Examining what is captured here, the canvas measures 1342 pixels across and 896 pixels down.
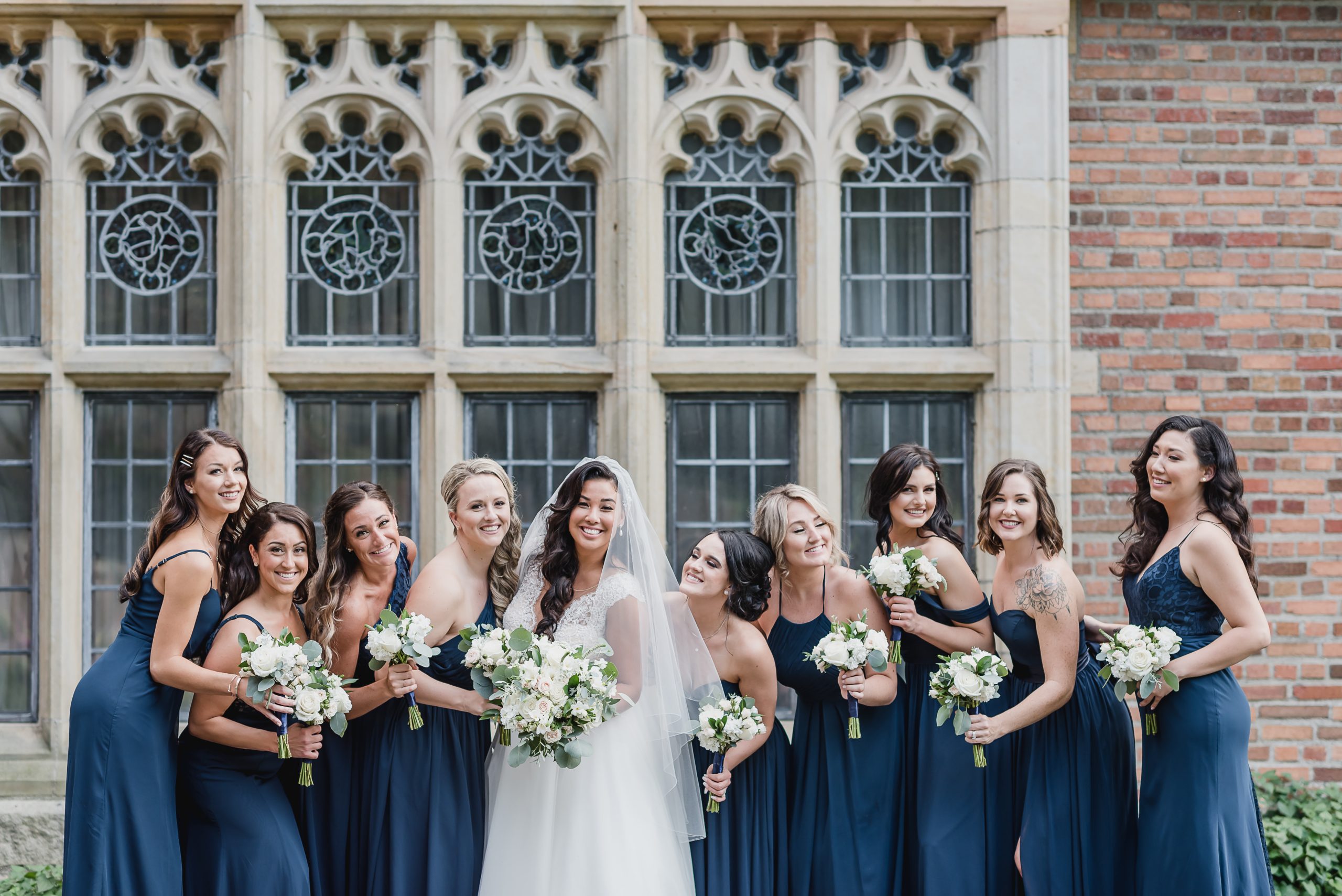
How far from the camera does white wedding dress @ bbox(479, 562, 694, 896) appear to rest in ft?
13.3

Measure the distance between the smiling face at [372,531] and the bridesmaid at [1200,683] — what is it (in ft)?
8.59

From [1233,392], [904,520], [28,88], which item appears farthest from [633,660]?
[28,88]

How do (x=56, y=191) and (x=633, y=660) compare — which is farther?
(x=56, y=191)

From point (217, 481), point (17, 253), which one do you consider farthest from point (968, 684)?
point (17, 253)

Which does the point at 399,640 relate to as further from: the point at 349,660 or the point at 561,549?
the point at 561,549

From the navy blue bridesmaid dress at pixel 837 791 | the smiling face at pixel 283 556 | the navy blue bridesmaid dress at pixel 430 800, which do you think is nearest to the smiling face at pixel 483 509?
the navy blue bridesmaid dress at pixel 430 800

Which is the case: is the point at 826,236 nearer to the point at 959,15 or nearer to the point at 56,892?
the point at 959,15

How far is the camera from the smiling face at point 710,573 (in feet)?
14.3

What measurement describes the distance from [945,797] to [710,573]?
1150mm

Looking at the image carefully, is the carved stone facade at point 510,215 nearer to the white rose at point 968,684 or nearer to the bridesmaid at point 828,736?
the bridesmaid at point 828,736

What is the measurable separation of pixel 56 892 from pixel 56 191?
3.12 m

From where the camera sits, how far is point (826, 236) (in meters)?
5.93

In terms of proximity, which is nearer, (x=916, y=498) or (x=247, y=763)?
(x=247, y=763)

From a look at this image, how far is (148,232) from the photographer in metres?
5.99
